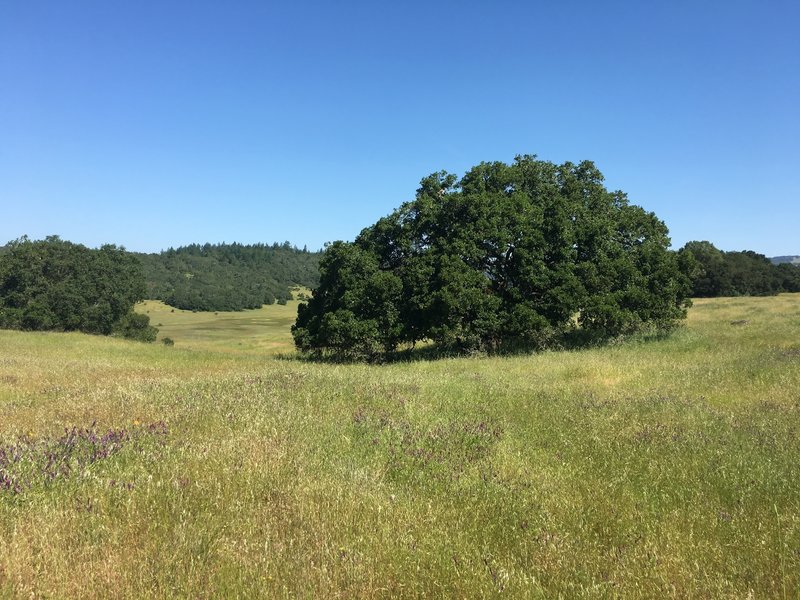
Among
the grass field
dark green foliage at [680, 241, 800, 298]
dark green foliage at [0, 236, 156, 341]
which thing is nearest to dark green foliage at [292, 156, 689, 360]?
the grass field

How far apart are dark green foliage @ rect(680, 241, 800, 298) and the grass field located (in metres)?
81.0

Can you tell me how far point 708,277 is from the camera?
8031 centimetres

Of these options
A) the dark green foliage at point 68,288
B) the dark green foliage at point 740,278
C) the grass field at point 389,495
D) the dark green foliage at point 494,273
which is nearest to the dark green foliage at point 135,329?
the dark green foliage at point 68,288

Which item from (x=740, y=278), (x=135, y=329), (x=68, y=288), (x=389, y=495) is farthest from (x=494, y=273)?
(x=740, y=278)

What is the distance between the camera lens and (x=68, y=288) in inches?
2347

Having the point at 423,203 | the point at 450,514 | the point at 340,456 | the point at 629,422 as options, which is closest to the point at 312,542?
the point at 450,514

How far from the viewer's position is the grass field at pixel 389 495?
388 cm

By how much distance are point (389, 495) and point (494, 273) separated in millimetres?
22601

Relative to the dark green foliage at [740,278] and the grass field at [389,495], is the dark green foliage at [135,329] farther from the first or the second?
the dark green foliage at [740,278]

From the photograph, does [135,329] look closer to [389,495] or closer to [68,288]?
[68,288]

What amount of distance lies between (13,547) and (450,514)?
3875 mm

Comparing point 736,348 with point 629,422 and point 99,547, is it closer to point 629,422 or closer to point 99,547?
point 629,422

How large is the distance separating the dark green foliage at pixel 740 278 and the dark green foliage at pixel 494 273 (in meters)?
59.5

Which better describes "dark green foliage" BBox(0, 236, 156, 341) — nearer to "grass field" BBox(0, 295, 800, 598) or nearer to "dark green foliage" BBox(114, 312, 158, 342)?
"dark green foliage" BBox(114, 312, 158, 342)
